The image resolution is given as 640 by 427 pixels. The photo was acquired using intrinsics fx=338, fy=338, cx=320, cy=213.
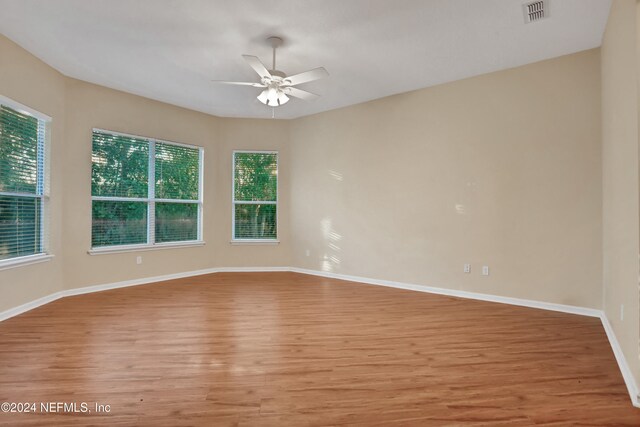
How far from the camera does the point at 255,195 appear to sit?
6602 mm

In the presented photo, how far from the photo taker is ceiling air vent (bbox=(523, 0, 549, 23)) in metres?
2.89

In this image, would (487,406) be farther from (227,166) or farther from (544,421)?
(227,166)

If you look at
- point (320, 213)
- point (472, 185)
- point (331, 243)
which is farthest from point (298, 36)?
point (331, 243)

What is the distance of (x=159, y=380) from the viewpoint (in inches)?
88.4

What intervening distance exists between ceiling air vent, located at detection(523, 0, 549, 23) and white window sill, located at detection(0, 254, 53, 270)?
560 centimetres

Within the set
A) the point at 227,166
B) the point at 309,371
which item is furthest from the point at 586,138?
the point at 227,166

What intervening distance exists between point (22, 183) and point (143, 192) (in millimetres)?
1703

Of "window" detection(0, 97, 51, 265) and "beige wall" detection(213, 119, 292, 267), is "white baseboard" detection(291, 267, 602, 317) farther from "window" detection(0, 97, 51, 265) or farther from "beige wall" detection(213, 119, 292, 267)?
"window" detection(0, 97, 51, 265)

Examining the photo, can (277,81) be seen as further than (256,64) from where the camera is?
Yes

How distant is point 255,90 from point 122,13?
6.87 ft

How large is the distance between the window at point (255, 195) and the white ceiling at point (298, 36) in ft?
6.56

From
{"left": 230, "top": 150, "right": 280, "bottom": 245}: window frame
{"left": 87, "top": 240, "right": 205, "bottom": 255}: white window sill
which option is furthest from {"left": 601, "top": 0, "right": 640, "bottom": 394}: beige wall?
{"left": 87, "top": 240, "right": 205, "bottom": 255}: white window sill

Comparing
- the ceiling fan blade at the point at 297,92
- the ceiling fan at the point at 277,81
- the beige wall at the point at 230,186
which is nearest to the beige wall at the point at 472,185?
the beige wall at the point at 230,186

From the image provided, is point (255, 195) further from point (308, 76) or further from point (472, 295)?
point (472, 295)
